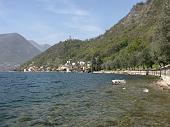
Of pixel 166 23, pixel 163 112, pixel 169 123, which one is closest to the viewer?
pixel 169 123

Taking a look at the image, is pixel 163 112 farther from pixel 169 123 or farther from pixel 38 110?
pixel 38 110

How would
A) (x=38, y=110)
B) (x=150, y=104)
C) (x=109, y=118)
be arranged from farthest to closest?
(x=150, y=104)
(x=38, y=110)
(x=109, y=118)

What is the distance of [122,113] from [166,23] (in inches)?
2321

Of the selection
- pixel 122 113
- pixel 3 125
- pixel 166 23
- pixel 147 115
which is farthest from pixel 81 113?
pixel 166 23

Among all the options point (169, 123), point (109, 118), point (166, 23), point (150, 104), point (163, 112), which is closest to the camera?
point (169, 123)

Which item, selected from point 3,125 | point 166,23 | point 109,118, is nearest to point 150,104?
point 109,118

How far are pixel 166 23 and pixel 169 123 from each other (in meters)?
63.7

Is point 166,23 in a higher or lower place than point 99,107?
higher

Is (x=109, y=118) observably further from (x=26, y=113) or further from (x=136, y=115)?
(x=26, y=113)

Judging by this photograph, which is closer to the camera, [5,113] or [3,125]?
[3,125]

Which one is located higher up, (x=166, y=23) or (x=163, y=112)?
(x=166, y=23)

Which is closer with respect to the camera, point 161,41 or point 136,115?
point 136,115

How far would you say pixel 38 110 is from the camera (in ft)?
115

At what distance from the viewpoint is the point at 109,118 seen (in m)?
29.4
